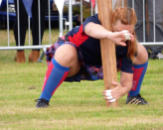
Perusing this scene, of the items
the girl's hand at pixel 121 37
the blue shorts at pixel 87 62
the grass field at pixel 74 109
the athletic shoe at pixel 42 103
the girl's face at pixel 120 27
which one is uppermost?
the girl's face at pixel 120 27

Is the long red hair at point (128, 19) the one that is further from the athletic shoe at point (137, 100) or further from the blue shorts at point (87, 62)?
the athletic shoe at point (137, 100)

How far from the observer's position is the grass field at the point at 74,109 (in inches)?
141

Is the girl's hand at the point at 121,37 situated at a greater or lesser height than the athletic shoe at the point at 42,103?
greater

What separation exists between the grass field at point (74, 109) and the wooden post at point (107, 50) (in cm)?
23

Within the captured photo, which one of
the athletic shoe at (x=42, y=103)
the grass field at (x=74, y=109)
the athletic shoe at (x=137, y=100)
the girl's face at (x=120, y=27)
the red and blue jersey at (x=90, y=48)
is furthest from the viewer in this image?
the athletic shoe at (x=137, y=100)

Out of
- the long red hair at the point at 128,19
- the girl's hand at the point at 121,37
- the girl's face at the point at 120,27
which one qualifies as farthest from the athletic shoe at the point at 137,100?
the girl's hand at the point at 121,37

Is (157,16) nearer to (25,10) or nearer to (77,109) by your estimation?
(25,10)

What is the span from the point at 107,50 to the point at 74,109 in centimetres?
48

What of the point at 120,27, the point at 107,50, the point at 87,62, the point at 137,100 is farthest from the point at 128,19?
the point at 137,100

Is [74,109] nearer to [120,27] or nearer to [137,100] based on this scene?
[137,100]

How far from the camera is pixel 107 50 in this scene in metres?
4.20

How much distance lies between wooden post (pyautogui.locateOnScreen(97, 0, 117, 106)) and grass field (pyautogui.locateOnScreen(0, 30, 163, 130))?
0.23 metres

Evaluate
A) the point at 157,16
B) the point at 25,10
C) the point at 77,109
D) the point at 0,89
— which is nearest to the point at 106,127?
the point at 77,109

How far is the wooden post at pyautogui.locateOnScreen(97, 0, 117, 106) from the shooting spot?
418 centimetres
